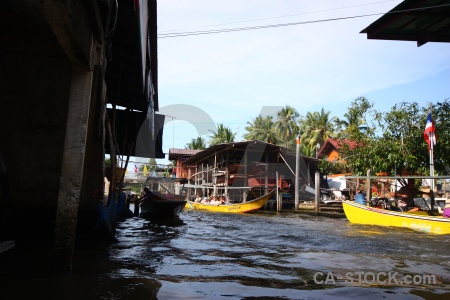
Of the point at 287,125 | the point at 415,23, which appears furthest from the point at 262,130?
the point at 415,23

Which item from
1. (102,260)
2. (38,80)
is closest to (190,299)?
(102,260)

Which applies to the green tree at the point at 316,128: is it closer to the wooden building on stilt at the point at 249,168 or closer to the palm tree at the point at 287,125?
the palm tree at the point at 287,125

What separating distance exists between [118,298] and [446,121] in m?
13.9

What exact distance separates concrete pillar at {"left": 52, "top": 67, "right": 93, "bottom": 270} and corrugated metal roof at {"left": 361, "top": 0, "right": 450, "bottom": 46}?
16.4ft

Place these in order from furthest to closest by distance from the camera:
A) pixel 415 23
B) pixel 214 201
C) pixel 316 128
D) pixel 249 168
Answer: pixel 316 128 < pixel 249 168 < pixel 214 201 < pixel 415 23

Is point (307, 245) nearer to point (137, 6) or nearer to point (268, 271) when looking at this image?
point (268, 271)

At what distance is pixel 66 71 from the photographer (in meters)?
5.63

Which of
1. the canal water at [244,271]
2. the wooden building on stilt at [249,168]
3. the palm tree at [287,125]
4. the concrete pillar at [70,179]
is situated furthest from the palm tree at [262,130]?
the concrete pillar at [70,179]

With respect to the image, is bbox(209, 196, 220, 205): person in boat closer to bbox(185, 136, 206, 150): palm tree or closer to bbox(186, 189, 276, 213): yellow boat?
bbox(186, 189, 276, 213): yellow boat

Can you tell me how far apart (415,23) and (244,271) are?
515 cm

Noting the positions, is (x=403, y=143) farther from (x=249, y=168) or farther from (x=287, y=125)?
(x=287, y=125)

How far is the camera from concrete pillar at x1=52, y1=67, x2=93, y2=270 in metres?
4.25

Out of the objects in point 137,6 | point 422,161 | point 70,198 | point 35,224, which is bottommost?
point 35,224

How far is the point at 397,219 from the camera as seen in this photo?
38.5 feet
